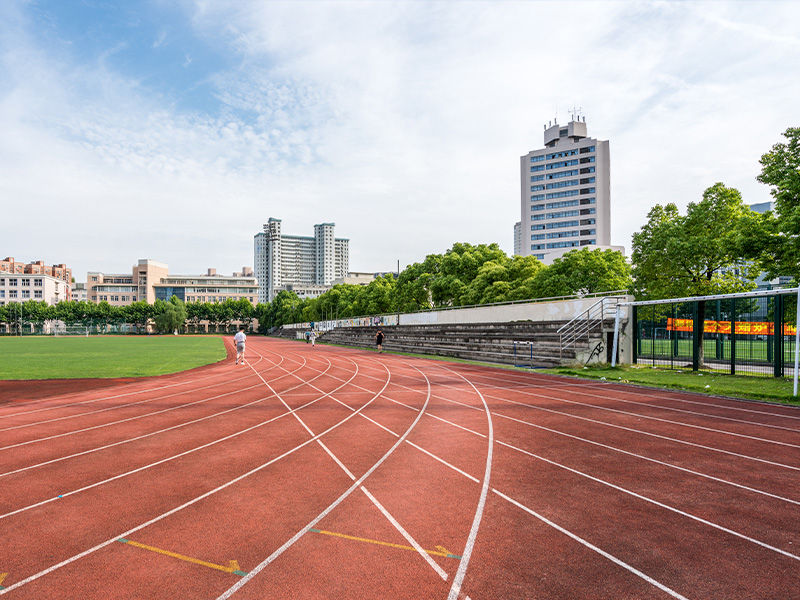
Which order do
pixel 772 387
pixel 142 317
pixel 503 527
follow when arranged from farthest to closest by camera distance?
1. pixel 142 317
2. pixel 772 387
3. pixel 503 527

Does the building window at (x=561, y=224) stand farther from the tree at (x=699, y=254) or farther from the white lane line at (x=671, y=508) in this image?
the white lane line at (x=671, y=508)

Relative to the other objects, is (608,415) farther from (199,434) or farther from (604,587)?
(199,434)

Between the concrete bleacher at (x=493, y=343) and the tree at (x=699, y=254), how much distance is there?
4.75 meters

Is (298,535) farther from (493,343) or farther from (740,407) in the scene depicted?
(493,343)

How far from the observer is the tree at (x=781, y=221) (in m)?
14.6

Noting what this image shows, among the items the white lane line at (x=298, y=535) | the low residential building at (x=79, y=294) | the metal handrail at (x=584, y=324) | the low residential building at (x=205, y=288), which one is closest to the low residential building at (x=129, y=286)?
the low residential building at (x=205, y=288)

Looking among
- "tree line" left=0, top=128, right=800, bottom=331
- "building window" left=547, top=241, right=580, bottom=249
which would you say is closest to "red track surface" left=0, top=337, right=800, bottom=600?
"tree line" left=0, top=128, right=800, bottom=331

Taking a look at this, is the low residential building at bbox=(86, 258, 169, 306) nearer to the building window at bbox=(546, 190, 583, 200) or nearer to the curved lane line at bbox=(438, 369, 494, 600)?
A: the building window at bbox=(546, 190, 583, 200)

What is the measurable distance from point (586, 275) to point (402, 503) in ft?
117

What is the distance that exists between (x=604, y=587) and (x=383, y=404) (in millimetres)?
8492

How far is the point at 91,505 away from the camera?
5.34 metres

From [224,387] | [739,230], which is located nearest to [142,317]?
[224,387]

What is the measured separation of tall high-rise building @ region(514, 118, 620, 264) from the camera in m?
97.6

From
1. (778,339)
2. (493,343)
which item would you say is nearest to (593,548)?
(778,339)
